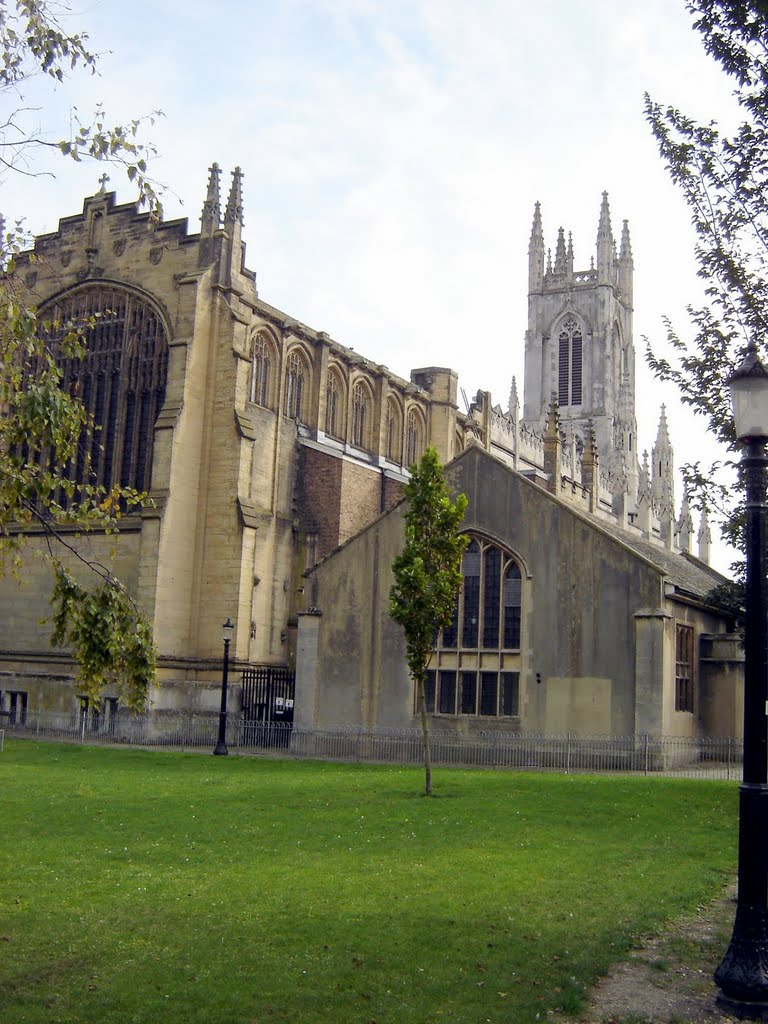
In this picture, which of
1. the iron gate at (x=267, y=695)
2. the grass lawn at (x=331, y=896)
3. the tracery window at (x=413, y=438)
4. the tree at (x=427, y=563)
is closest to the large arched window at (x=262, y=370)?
the iron gate at (x=267, y=695)

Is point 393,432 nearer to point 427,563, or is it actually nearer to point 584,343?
point 427,563

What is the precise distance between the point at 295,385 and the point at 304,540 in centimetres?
669

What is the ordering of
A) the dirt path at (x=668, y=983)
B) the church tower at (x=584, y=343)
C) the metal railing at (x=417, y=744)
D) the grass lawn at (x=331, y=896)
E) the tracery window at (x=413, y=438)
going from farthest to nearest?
the church tower at (x=584, y=343), the tracery window at (x=413, y=438), the metal railing at (x=417, y=744), the grass lawn at (x=331, y=896), the dirt path at (x=668, y=983)

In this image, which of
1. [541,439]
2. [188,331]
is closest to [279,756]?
[188,331]

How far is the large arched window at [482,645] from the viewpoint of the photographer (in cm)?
2886

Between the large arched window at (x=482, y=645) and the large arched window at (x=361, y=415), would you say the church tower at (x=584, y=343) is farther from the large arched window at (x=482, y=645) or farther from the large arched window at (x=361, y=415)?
the large arched window at (x=482, y=645)

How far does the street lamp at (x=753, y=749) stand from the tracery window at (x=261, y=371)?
33671 mm

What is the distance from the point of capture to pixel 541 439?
82438 mm

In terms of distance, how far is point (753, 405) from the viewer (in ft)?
28.2

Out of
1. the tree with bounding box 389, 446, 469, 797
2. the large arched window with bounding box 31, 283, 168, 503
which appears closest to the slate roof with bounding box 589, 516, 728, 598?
the tree with bounding box 389, 446, 469, 797

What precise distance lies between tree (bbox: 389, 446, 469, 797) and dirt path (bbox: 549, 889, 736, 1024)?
10.6 metres

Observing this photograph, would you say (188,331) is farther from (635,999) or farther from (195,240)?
(635,999)

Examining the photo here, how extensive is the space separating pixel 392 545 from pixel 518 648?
4.48 meters

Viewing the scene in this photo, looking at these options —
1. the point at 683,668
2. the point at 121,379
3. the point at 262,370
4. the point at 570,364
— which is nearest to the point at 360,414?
the point at 262,370
